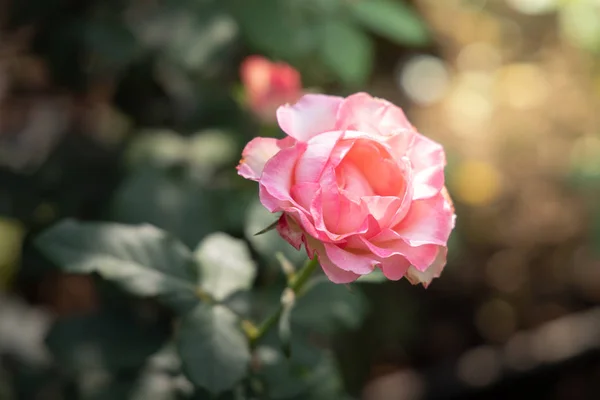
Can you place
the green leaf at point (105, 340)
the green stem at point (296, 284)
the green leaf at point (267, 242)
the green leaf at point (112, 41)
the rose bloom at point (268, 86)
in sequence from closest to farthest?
1. the green stem at point (296, 284)
2. the green leaf at point (267, 242)
3. the green leaf at point (105, 340)
4. the rose bloom at point (268, 86)
5. the green leaf at point (112, 41)

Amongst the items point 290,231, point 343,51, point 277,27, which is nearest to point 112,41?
point 277,27

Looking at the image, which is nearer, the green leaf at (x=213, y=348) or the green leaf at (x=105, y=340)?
the green leaf at (x=213, y=348)

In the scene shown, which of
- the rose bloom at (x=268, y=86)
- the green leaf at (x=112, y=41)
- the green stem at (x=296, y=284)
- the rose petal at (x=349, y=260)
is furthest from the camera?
the green leaf at (x=112, y=41)

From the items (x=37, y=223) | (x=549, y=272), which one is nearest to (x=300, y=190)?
(x=37, y=223)

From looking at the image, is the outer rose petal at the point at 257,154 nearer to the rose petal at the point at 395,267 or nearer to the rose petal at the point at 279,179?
the rose petal at the point at 279,179

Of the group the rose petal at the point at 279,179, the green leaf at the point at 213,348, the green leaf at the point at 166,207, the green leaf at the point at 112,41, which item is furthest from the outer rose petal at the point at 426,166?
the green leaf at the point at 112,41

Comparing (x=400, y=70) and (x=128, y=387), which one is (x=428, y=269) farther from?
(x=400, y=70)

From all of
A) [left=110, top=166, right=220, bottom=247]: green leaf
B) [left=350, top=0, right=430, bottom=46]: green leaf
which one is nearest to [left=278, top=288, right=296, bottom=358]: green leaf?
[left=110, top=166, right=220, bottom=247]: green leaf
